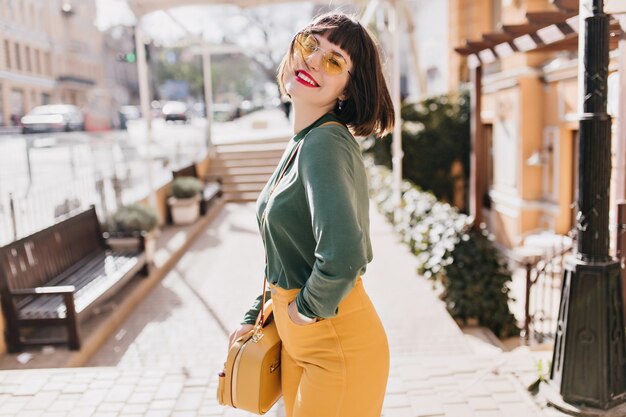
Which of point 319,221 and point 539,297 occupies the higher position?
point 319,221

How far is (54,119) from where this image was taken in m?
18.1

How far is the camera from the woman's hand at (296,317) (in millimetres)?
1718

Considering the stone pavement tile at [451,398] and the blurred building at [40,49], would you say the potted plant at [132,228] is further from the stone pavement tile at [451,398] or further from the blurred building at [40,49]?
the stone pavement tile at [451,398]

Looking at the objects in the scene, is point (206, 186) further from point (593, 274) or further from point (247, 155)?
point (593, 274)

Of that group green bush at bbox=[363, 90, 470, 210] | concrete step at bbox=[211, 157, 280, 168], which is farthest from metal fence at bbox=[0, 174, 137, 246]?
green bush at bbox=[363, 90, 470, 210]

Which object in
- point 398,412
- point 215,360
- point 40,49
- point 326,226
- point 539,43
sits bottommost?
point 215,360

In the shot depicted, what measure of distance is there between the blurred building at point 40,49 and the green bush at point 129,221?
2.28 m

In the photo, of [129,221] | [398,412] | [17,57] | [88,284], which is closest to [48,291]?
[88,284]

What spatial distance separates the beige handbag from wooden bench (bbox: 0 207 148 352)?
347cm

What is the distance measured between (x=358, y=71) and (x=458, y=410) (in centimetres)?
238

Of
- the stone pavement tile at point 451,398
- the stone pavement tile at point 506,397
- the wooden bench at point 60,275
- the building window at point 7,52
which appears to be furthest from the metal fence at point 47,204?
the stone pavement tile at point 506,397

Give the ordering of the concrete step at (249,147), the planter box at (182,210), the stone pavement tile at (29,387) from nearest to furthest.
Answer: the stone pavement tile at (29,387), the planter box at (182,210), the concrete step at (249,147)

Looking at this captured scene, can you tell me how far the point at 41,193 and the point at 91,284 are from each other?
2386 mm

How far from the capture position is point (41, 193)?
25.3 ft
